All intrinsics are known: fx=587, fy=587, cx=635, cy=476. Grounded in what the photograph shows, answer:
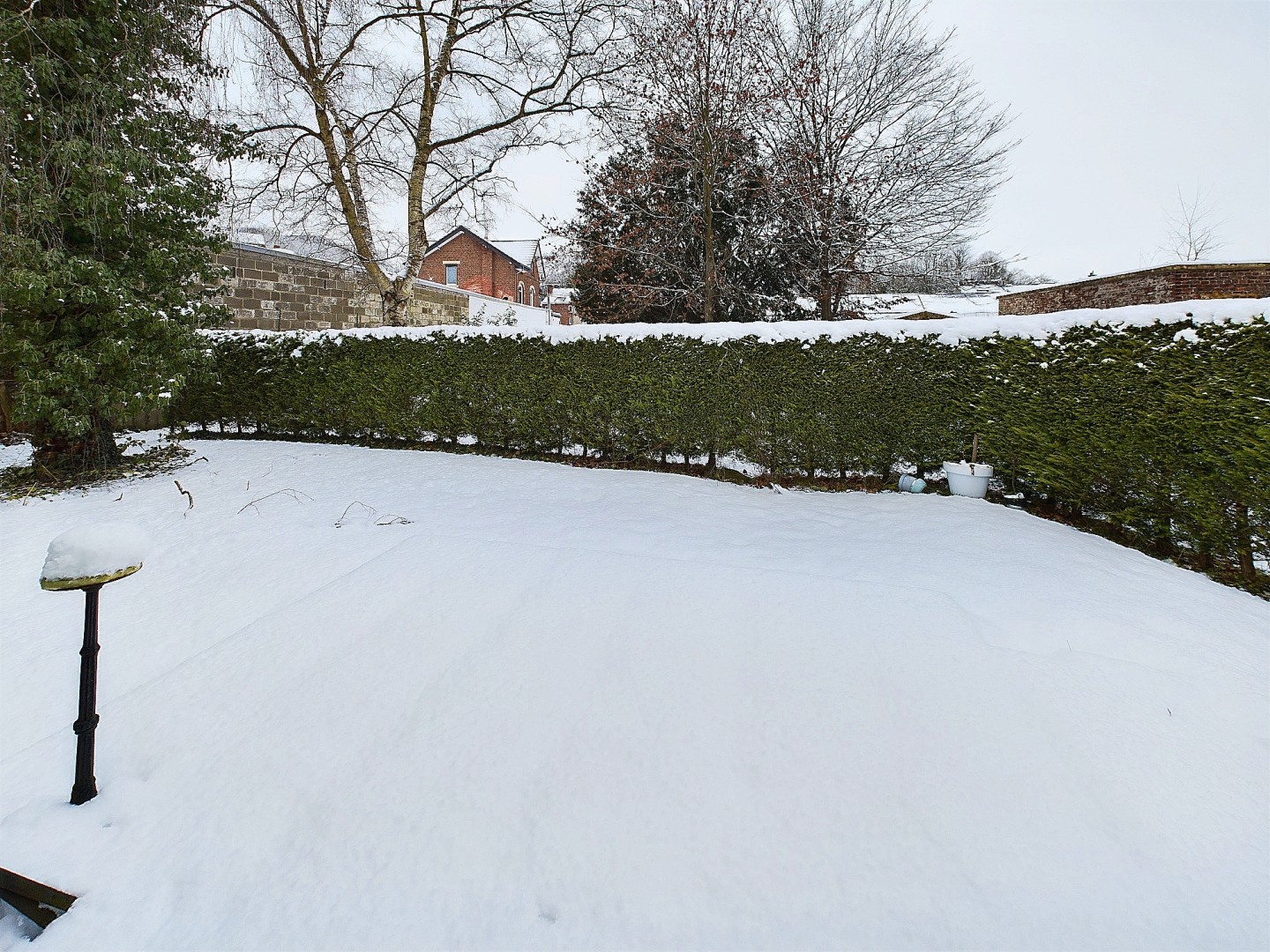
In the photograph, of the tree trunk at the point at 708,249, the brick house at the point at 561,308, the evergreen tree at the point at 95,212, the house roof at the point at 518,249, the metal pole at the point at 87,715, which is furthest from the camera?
the brick house at the point at 561,308

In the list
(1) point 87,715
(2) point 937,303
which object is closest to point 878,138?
(2) point 937,303

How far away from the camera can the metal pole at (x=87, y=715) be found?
5.24 ft

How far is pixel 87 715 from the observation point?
5.32 ft

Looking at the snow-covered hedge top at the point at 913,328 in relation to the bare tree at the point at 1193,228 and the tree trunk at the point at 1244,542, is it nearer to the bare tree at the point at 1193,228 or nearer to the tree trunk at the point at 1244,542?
the tree trunk at the point at 1244,542

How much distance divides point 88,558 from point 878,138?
1201 centimetres

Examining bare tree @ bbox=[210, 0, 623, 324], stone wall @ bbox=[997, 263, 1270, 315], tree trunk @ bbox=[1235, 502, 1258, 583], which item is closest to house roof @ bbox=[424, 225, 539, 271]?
bare tree @ bbox=[210, 0, 623, 324]

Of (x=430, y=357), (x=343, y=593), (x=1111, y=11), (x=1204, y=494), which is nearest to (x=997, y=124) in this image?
(x=1111, y=11)

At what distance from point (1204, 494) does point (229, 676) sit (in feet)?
16.0

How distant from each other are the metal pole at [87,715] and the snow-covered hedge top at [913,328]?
5.16m

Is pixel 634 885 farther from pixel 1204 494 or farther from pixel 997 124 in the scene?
pixel 997 124

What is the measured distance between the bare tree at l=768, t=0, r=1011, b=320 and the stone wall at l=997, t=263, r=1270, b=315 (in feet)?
10.7

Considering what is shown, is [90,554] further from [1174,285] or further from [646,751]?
[1174,285]

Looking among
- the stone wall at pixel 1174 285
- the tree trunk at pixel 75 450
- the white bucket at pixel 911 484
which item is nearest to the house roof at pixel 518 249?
the stone wall at pixel 1174 285

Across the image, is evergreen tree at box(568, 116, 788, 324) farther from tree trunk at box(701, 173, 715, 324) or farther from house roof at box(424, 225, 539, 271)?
house roof at box(424, 225, 539, 271)
